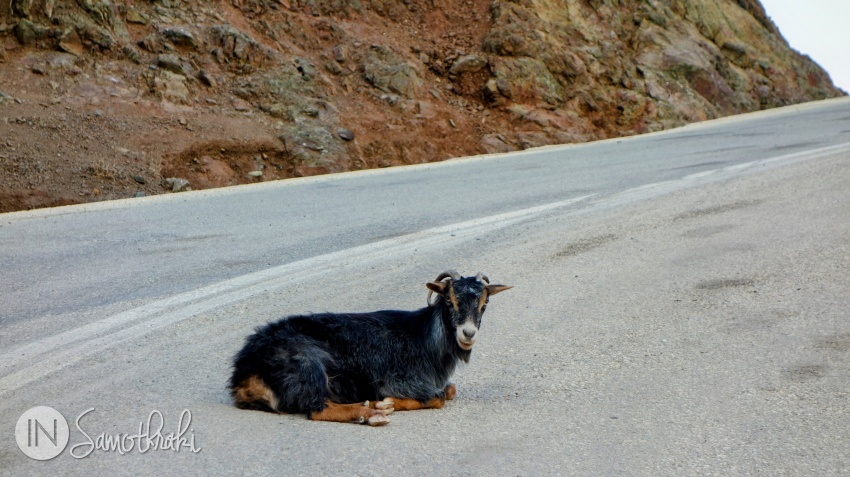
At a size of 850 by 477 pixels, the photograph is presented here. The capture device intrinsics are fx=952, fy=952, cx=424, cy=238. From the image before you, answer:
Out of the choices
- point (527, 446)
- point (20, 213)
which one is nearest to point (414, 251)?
point (527, 446)

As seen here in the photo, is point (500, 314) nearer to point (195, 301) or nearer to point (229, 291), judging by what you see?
point (229, 291)

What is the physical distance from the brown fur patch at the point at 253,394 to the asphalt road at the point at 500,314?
104 millimetres

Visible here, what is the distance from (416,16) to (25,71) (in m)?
12.9

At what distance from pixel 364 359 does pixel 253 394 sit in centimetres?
77

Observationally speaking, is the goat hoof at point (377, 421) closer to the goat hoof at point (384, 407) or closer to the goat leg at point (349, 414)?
the goat leg at point (349, 414)

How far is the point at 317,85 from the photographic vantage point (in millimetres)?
25000

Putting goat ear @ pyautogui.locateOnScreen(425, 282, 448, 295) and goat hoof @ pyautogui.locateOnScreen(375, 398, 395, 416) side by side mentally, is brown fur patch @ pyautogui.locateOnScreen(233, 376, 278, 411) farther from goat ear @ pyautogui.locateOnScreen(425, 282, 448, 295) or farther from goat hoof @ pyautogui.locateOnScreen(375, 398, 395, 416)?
goat ear @ pyautogui.locateOnScreen(425, 282, 448, 295)

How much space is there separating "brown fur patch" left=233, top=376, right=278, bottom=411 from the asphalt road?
104 mm

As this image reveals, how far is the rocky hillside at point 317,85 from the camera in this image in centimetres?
1956

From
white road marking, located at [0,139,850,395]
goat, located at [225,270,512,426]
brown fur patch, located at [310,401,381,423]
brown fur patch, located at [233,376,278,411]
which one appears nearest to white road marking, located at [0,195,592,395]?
white road marking, located at [0,139,850,395]

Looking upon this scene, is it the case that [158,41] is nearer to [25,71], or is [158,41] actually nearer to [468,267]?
[25,71]

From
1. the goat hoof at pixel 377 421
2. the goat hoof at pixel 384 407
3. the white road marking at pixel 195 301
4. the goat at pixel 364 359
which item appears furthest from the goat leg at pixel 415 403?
the white road marking at pixel 195 301

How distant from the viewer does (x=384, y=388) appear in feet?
20.5

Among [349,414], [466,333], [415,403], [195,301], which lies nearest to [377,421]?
[349,414]
